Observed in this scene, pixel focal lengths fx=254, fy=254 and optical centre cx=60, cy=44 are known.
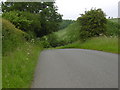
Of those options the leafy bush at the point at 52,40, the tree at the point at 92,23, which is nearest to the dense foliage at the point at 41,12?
the tree at the point at 92,23

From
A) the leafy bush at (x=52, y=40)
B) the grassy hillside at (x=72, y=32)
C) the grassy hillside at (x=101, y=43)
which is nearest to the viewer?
the grassy hillside at (x=101, y=43)

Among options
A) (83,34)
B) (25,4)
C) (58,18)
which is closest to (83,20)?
(83,34)

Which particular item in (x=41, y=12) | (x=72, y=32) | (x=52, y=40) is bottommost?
(x=52, y=40)

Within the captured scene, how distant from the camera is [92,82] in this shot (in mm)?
7055

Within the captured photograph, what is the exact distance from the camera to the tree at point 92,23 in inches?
1415

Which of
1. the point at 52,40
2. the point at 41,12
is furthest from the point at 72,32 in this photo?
the point at 52,40

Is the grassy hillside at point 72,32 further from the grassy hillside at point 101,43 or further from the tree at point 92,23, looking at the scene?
the tree at point 92,23

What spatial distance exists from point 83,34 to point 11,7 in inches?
442

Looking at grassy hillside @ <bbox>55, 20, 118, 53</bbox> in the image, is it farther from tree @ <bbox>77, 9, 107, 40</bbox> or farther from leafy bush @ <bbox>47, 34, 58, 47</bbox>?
leafy bush @ <bbox>47, 34, 58, 47</bbox>

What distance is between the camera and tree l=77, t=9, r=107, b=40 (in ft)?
118

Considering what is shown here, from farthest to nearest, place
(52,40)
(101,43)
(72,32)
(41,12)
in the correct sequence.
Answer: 1. (52,40)
2. (72,32)
3. (41,12)
4. (101,43)

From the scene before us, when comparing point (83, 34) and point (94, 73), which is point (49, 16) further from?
point (94, 73)

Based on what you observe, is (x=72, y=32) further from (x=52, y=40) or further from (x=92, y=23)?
(x=52, y=40)

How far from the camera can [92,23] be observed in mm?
36938
